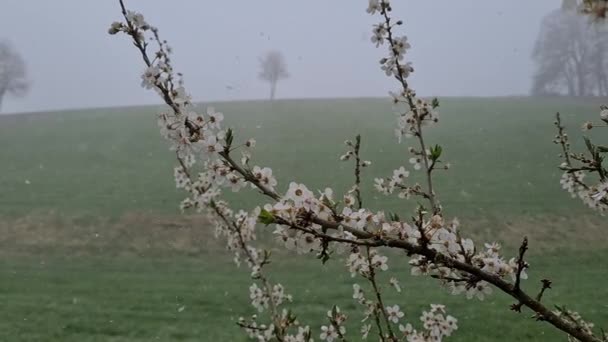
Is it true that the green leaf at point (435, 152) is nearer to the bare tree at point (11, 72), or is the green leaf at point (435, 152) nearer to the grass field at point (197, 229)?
the grass field at point (197, 229)

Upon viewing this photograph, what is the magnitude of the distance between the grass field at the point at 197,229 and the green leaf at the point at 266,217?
6962mm

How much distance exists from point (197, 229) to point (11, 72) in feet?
119

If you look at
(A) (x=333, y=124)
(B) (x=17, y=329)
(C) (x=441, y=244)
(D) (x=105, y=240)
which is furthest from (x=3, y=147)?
(C) (x=441, y=244)

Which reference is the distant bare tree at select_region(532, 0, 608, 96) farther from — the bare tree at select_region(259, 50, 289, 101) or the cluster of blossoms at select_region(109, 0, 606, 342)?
the cluster of blossoms at select_region(109, 0, 606, 342)

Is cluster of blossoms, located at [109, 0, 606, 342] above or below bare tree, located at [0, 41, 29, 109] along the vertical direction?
below

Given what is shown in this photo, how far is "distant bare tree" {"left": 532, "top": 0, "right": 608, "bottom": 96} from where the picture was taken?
126ft

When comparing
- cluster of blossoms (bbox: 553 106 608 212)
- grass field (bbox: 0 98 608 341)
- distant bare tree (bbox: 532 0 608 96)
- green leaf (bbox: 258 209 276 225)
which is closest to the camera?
green leaf (bbox: 258 209 276 225)

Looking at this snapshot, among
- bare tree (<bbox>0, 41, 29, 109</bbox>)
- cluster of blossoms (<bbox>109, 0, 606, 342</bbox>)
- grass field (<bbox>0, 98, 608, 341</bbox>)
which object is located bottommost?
grass field (<bbox>0, 98, 608, 341</bbox>)

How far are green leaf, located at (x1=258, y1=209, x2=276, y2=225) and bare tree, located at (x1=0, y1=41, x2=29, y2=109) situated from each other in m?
47.5

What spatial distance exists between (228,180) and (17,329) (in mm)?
8427

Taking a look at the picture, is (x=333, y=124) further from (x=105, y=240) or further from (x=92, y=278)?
(x=92, y=278)

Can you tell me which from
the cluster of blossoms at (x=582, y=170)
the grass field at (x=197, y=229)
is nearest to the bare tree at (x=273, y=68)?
the grass field at (x=197, y=229)

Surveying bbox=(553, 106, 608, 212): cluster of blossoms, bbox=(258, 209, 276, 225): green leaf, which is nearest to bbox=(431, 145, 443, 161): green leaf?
bbox=(553, 106, 608, 212): cluster of blossoms

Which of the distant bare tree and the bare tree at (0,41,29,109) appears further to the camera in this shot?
the bare tree at (0,41,29,109)
